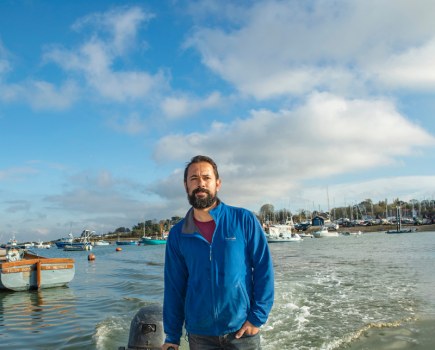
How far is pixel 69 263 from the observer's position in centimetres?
1906

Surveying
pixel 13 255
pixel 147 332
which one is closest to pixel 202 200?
pixel 147 332

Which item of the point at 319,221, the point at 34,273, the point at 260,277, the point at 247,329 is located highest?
the point at 260,277

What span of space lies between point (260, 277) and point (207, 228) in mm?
626

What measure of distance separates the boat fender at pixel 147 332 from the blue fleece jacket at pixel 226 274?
1375mm

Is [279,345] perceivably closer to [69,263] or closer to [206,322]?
[206,322]

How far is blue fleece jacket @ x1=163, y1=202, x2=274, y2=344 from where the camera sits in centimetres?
327

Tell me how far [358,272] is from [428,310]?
35.7 feet

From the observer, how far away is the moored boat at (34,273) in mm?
17094

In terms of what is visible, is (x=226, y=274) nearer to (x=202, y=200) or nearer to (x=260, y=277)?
(x=260, y=277)

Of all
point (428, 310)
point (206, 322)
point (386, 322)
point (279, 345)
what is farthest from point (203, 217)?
point (428, 310)

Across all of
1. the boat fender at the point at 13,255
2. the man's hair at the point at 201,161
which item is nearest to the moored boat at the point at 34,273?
the boat fender at the point at 13,255

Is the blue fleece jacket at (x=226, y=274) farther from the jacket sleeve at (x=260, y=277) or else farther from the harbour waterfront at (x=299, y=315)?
the harbour waterfront at (x=299, y=315)

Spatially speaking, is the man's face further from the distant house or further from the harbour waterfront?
the distant house

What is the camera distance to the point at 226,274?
129 inches
